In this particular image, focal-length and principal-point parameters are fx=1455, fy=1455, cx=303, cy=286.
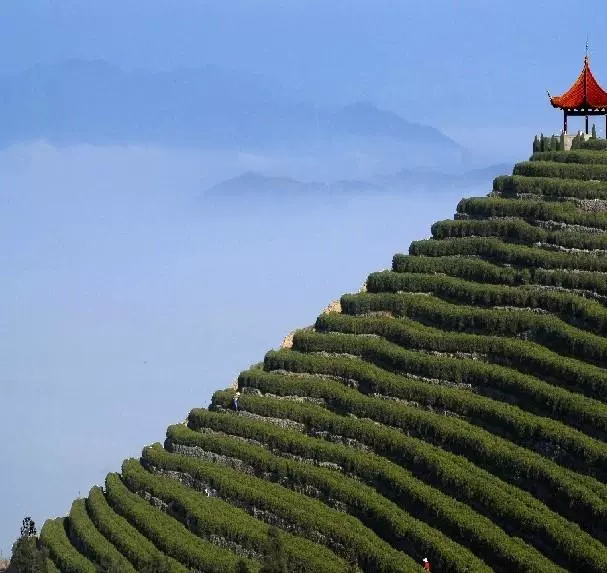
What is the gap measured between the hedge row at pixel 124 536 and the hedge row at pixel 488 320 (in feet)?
45.0

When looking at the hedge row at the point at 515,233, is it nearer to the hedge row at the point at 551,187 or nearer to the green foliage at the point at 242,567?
the hedge row at the point at 551,187

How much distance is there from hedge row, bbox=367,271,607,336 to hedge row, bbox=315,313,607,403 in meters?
1.81

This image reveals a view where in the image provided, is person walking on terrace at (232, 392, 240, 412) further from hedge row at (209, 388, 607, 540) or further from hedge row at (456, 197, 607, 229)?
hedge row at (456, 197, 607, 229)

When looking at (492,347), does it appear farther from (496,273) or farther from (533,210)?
(533,210)

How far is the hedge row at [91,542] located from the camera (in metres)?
57.5

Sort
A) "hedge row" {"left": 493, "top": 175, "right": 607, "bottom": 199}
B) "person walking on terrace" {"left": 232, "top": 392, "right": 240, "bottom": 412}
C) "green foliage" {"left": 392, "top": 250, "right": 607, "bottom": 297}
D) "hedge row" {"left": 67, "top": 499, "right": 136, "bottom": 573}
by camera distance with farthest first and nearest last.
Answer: "person walking on terrace" {"left": 232, "top": 392, "right": 240, "bottom": 412} → "hedge row" {"left": 493, "top": 175, "right": 607, "bottom": 199} → "green foliage" {"left": 392, "top": 250, "right": 607, "bottom": 297} → "hedge row" {"left": 67, "top": 499, "right": 136, "bottom": 573}

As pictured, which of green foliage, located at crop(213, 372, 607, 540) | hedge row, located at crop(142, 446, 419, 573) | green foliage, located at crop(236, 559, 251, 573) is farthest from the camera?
green foliage, located at crop(236, 559, 251, 573)

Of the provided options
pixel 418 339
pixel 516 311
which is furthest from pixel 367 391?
pixel 516 311

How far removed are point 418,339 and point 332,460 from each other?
6.70 m

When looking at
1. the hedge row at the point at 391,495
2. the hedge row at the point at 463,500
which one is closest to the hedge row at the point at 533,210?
the hedge row at the point at 463,500

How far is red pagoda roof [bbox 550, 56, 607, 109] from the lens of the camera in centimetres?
6850

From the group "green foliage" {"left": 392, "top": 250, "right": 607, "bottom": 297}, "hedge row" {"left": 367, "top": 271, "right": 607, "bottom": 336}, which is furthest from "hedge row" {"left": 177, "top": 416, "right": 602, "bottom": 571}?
"green foliage" {"left": 392, "top": 250, "right": 607, "bottom": 297}

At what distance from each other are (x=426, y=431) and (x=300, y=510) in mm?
5608

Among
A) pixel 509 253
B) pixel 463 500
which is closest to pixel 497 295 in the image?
pixel 509 253
